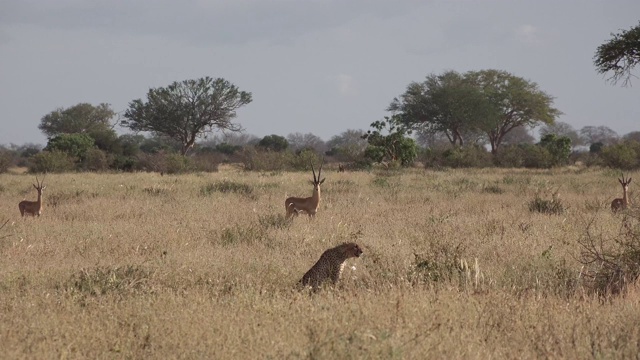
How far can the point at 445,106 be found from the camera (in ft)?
167

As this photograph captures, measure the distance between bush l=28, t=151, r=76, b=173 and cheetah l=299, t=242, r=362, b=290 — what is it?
1113 inches

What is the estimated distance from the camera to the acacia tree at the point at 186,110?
4856 cm

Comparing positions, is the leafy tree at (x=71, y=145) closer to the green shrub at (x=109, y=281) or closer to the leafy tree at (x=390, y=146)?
the leafy tree at (x=390, y=146)

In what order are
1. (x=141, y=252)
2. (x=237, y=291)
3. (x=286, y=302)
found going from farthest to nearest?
(x=141, y=252)
(x=237, y=291)
(x=286, y=302)

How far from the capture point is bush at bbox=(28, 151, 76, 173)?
33.1 meters

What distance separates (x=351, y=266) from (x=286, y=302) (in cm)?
151

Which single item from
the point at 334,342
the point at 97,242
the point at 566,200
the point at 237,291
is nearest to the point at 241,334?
the point at 334,342

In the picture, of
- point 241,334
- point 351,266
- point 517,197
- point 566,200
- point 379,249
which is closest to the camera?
point 241,334

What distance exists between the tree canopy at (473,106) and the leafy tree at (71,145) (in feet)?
70.3

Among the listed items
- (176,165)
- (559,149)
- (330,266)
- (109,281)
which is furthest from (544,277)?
(559,149)

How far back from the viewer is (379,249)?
8242 mm

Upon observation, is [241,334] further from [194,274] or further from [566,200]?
[566,200]

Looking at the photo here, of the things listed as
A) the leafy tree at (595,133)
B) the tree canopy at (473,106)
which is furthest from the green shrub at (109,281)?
the leafy tree at (595,133)

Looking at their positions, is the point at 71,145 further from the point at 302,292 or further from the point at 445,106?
the point at 302,292
